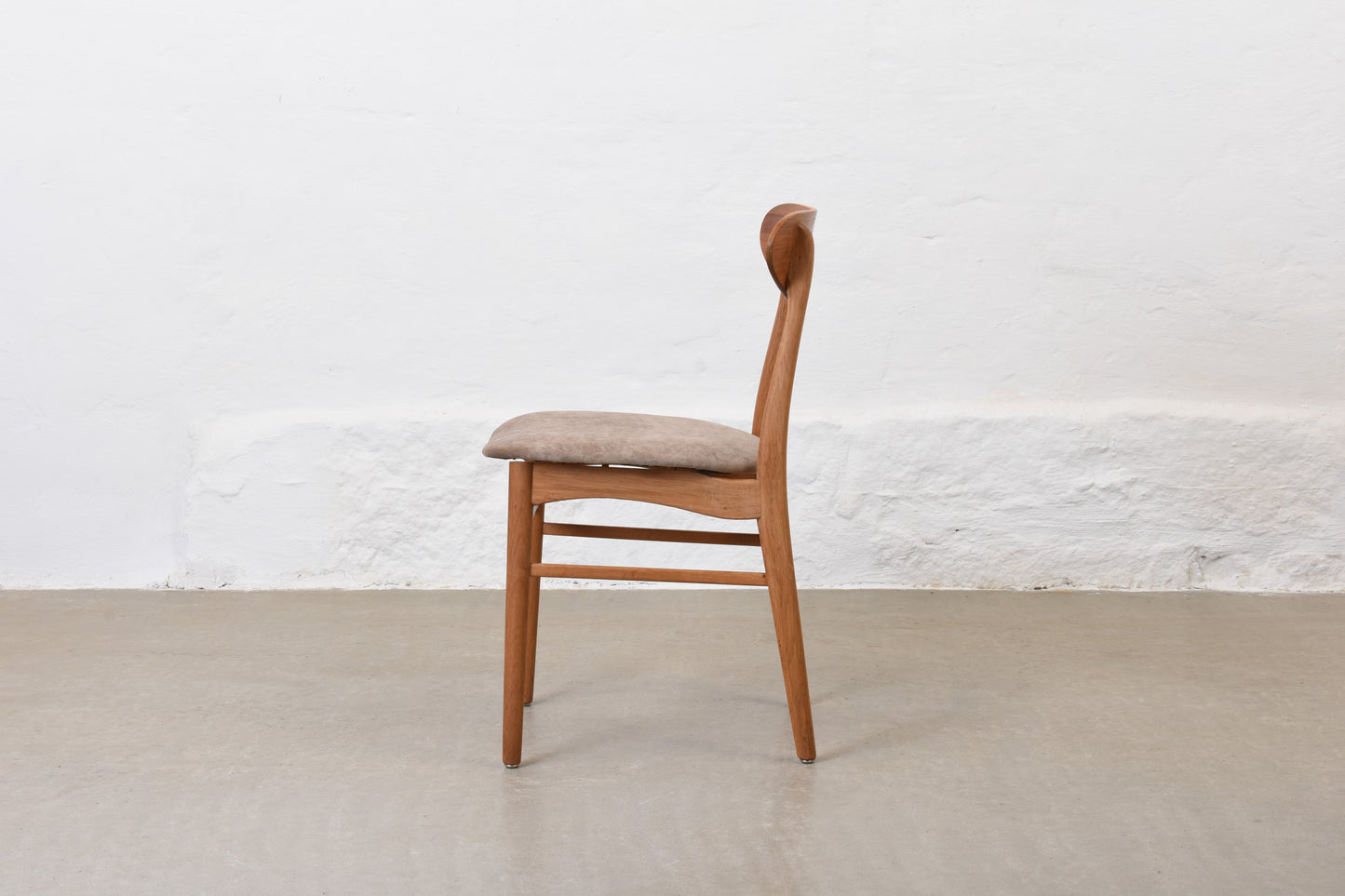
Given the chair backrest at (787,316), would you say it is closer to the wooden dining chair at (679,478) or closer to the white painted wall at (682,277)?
the wooden dining chair at (679,478)

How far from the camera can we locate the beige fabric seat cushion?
57.1 inches

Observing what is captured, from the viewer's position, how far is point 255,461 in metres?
2.73

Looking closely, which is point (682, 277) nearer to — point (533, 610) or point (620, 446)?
point (533, 610)

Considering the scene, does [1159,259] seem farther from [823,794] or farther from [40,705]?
[40,705]

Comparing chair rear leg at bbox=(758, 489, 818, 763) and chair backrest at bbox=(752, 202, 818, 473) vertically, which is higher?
chair backrest at bbox=(752, 202, 818, 473)

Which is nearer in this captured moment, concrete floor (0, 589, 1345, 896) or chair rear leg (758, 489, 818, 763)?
concrete floor (0, 589, 1345, 896)

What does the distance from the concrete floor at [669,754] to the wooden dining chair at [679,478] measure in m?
0.17

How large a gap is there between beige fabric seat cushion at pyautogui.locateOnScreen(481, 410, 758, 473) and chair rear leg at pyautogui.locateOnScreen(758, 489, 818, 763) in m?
0.09

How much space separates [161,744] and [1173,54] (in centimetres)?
283

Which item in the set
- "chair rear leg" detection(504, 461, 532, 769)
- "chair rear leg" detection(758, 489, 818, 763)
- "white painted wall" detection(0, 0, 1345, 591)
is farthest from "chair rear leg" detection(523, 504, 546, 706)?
"white painted wall" detection(0, 0, 1345, 591)

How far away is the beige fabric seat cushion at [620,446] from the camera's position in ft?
4.76

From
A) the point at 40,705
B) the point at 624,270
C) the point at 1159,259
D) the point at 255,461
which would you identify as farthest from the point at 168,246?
the point at 1159,259

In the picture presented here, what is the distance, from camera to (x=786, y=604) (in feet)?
4.99

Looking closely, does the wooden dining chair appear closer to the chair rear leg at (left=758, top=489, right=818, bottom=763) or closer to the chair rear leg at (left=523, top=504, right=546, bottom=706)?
the chair rear leg at (left=758, top=489, right=818, bottom=763)
